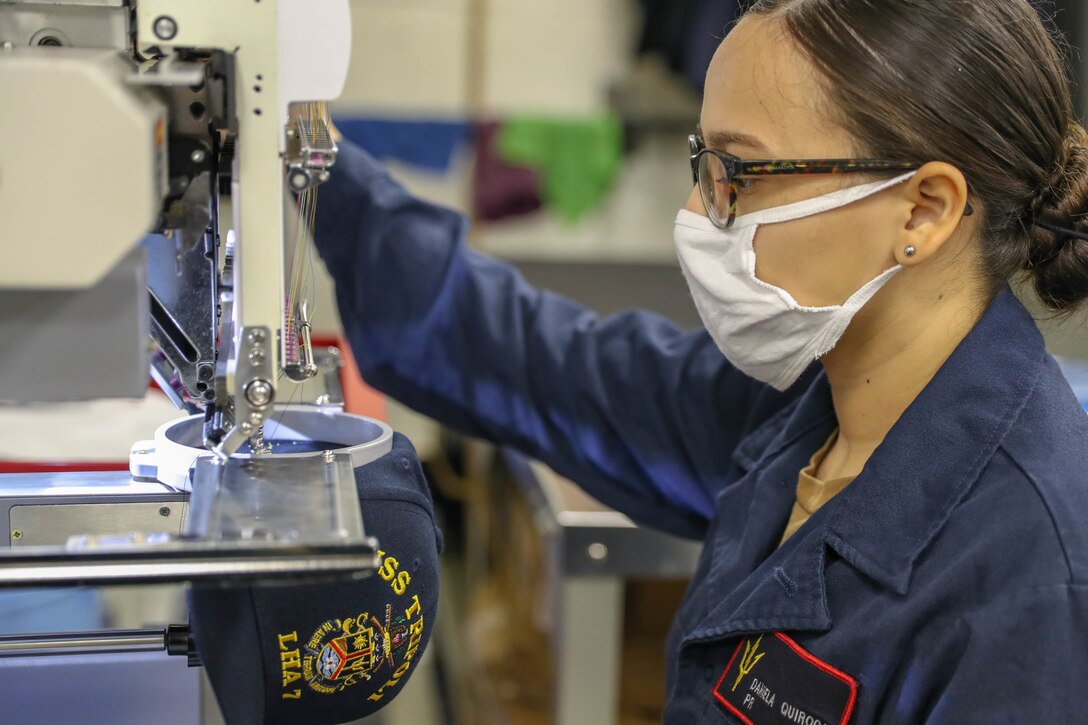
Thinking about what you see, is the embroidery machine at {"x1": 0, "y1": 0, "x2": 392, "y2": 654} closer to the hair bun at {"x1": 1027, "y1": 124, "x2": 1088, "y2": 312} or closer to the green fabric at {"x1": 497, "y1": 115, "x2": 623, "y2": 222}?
the hair bun at {"x1": 1027, "y1": 124, "x2": 1088, "y2": 312}

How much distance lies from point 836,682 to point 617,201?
3.02 metres

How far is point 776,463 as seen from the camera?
1.30 metres

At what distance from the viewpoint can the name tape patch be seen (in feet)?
3.33

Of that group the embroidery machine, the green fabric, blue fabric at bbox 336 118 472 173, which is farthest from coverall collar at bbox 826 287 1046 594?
blue fabric at bbox 336 118 472 173

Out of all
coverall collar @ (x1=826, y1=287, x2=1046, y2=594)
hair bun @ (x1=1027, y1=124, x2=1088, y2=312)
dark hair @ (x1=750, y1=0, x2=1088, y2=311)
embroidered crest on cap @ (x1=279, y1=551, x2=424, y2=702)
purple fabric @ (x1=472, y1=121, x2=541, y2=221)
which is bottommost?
purple fabric @ (x1=472, y1=121, x2=541, y2=221)

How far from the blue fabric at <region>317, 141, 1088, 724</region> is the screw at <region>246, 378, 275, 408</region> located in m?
0.53

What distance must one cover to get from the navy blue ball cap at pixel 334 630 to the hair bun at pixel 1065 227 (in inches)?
27.6

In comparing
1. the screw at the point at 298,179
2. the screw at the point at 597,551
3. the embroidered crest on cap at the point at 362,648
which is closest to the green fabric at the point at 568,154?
the screw at the point at 597,551

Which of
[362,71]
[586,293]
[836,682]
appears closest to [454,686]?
[586,293]

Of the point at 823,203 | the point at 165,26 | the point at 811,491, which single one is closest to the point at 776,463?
the point at 811,491

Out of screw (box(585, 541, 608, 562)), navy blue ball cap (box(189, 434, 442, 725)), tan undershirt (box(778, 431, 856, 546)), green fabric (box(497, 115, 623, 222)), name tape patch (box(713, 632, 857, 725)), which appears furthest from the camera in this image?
green fabric (box(497, 115, 623, 222))

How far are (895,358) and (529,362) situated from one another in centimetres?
55

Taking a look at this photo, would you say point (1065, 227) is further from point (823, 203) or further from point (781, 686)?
point (781, 686)

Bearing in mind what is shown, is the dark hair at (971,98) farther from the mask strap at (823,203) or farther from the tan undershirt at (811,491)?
the tan undershirt at (811,491)
